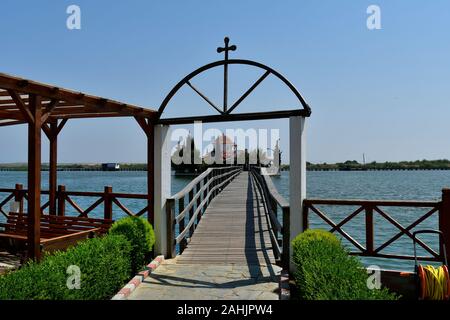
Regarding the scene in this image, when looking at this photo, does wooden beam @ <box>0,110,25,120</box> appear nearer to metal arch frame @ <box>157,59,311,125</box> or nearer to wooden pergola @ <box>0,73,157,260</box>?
wooden pergola @ <box>0,73,157,260</box>

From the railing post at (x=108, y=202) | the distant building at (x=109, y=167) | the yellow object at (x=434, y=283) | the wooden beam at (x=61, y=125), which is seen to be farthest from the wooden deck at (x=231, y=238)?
the distant building at (x=109, y=167)

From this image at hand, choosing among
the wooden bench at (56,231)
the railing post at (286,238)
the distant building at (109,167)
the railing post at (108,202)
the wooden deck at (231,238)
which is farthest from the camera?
the distant building at (109,167)

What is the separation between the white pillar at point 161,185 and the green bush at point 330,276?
2826mm

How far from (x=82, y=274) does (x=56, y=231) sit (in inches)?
145

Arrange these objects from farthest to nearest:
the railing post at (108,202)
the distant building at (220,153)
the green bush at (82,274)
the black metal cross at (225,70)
→ the distant building at (220,153) < the railing post at (108,202) < the black metal cross at (225,70) < the green bush at (82,274)

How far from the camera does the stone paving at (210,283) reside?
14.9 ft

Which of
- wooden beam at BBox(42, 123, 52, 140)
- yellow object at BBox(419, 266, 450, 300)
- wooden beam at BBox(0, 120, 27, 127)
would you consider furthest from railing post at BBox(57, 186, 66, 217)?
yellow object at BBox(419, 266, 450, 300)

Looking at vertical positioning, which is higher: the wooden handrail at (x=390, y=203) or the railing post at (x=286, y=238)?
the wooden handrail at (x=390, y=203)

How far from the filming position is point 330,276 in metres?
3.28

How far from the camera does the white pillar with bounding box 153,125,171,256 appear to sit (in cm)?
643

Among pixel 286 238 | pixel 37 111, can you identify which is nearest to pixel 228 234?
pixel 286 238

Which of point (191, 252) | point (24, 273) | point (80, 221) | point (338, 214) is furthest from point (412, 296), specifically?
point (338, 214)

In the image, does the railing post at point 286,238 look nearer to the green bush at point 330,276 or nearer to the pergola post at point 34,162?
the green bush at point 330,276
